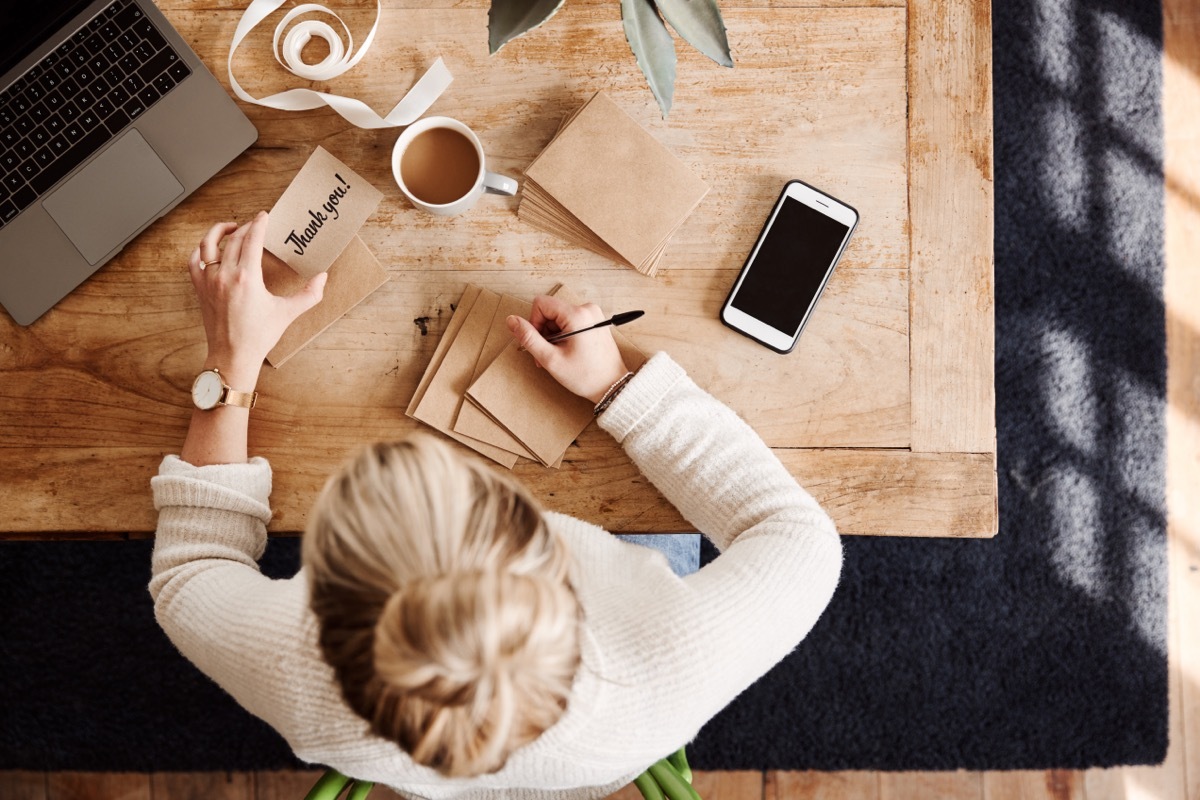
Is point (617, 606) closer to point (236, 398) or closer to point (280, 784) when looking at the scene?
point (236, 398)

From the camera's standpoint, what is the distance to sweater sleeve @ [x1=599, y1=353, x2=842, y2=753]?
790mm

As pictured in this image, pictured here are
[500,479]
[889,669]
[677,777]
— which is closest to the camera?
[500,479]

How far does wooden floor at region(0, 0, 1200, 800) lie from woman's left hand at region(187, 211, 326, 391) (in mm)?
1070

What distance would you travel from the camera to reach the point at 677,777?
0.92 metres

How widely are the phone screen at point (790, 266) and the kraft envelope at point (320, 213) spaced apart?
1.51ft

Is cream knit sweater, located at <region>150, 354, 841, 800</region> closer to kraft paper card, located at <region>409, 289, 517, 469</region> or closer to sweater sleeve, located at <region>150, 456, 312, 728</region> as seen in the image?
sweater sleeve, located at <region>150, 456, 312, 728</region>

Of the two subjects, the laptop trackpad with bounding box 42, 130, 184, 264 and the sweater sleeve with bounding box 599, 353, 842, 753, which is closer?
the sweater sleeve with bounding box 599, 353, 842, 753

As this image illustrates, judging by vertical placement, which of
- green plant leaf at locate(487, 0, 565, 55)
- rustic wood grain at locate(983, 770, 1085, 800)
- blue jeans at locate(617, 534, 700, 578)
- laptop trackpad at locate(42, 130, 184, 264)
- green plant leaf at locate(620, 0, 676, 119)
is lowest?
rustic wood grain at locate(983, 770, 1085, 800)

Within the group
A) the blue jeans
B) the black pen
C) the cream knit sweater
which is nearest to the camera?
the cream knit sweater

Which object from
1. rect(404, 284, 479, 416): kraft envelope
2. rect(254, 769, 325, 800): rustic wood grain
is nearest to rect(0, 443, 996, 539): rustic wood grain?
rect(404, 284, 479, 416): kraft envelope

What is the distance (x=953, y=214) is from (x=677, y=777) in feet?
2.38

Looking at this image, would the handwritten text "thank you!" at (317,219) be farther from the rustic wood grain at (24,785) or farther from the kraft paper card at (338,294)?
the rustic wood grain at (24,785)

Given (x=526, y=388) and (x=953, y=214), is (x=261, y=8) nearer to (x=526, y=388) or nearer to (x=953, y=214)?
(x=526, y=388)

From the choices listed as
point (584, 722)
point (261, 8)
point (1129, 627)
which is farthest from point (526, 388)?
point (1129, 627)
